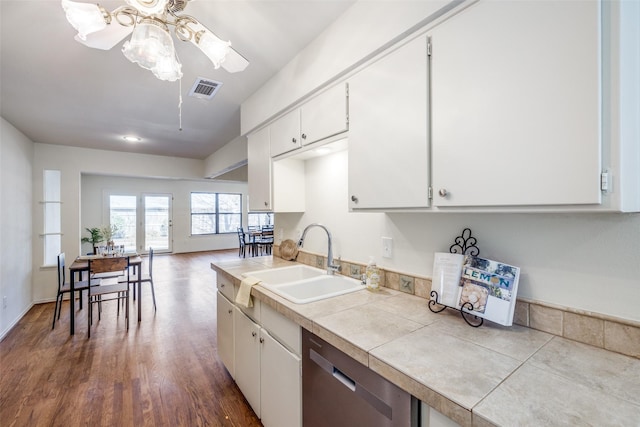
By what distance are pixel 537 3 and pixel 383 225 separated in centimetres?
114

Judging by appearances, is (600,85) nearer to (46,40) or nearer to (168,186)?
(46,40)

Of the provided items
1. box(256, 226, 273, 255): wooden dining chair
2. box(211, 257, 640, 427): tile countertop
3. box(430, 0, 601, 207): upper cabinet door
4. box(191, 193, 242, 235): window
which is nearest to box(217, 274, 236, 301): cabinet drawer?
box(211, 257, 640, 427): tile countertop

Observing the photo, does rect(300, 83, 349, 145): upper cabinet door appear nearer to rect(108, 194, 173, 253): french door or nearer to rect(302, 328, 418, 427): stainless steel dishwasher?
rect(302, 328, 418, 427): stainless steel dishwasher

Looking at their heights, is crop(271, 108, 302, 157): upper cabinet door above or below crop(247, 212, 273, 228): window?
above

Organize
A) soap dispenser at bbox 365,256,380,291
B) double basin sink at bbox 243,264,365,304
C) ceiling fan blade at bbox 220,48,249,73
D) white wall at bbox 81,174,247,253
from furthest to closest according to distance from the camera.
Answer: white wall at bbox 81,174,247,253 < double basin sink at bbox 243,264,365,304 < soap dispenser at bbox 365,256,380,291 < ceiling fan blade at bbox 220,48,249,73

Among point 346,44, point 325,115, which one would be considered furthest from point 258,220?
point 346,44

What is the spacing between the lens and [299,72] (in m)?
1.90

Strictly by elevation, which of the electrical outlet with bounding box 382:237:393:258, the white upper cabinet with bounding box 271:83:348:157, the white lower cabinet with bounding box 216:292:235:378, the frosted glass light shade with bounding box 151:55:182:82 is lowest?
the white lower cabinet with bounding box 216:292:235:378

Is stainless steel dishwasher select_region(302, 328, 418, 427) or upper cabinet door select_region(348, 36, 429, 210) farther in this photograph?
upper cabinet door select_region(348, 36, 429, 210)

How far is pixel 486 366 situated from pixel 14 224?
192 inches

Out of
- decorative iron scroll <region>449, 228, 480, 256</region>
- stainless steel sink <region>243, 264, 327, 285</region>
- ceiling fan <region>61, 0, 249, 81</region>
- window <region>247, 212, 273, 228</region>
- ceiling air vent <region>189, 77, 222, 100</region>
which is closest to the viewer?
ceiling fan <region>61, 0, 249, 81</region>

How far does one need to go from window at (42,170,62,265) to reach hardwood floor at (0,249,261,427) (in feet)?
2.90

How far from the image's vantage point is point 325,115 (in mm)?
1692

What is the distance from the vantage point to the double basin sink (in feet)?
5.58
